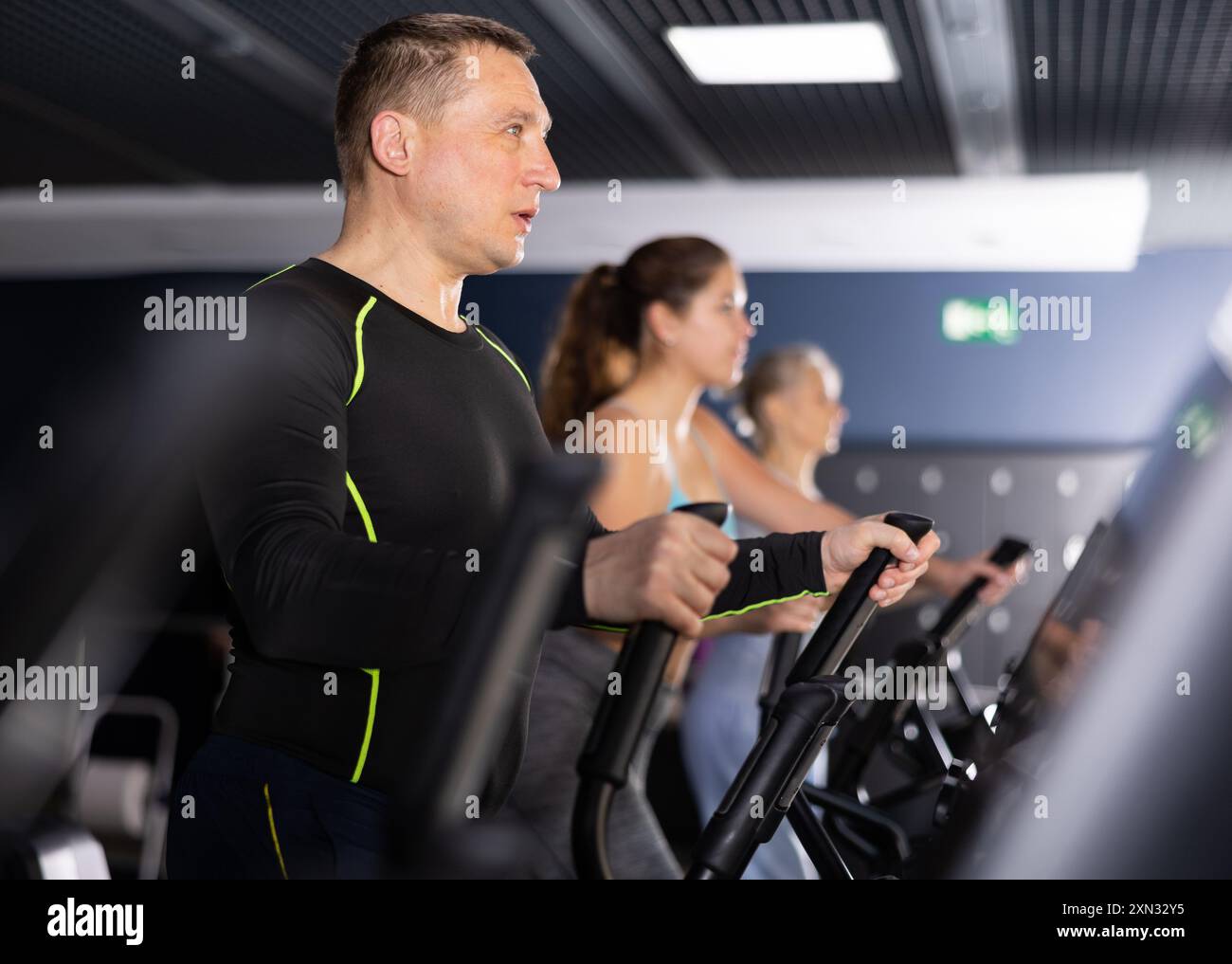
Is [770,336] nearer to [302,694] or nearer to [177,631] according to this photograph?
[177,631]

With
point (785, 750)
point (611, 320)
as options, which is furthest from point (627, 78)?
point (785, 750)

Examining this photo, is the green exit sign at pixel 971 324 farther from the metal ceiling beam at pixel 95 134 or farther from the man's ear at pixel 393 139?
the man's ear at pixel 393 139

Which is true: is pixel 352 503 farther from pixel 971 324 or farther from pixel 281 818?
pixel 971 324

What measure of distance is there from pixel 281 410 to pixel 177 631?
4946mm

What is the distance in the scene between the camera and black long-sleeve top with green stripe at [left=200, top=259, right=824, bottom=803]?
0.93 metres

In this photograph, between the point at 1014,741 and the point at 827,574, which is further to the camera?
the point at 1014,741

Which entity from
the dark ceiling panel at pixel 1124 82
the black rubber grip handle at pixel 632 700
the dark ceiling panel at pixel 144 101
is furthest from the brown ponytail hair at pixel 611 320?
the dark ceiling panel at pixel 144 101

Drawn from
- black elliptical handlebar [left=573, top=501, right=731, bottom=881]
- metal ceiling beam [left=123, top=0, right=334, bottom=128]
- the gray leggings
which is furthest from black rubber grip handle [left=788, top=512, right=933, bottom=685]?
metal ceiling beam [left=123, top=0, right=334, bottom=128]

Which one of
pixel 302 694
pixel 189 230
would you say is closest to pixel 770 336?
pixel 189 230

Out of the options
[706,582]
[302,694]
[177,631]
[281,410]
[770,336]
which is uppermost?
[770,336]

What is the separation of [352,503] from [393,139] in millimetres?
368

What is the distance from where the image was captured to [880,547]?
131cm

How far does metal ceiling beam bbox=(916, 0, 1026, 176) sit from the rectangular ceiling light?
16 cm
